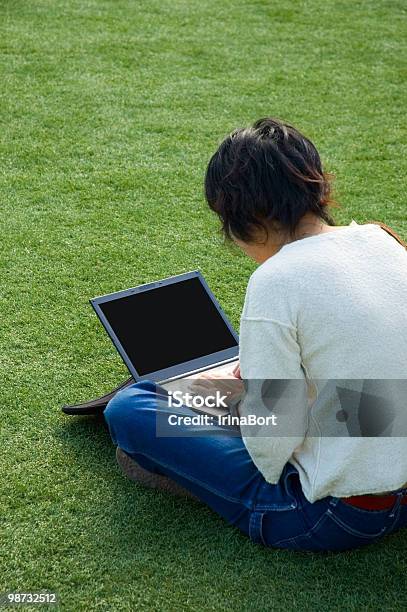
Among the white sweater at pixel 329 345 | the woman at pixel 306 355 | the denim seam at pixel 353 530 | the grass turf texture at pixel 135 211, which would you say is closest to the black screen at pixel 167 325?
the grass turf texture at pixel 135 211

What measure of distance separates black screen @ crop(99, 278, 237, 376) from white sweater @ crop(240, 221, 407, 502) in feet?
1.97

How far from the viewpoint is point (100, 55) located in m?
5.66

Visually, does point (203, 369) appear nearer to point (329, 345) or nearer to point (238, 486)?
point (238, 486)

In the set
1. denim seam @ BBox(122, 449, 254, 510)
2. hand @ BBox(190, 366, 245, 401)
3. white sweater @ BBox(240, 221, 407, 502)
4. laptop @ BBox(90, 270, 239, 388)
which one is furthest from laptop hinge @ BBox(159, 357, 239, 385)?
white sweater @ BBox(240, 221, 407, 502)

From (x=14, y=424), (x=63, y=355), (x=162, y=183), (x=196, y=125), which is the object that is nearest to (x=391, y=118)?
(x=196, y=125)

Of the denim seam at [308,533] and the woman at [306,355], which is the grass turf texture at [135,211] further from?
the woman at [306,355]

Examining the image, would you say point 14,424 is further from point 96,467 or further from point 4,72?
point 4,72

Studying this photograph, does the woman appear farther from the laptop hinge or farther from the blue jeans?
the laptop hinge

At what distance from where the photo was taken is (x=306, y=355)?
214cm

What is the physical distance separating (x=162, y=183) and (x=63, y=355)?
138 cm

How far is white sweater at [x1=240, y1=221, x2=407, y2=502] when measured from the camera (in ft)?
6.86

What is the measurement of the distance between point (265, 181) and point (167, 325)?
775 mm

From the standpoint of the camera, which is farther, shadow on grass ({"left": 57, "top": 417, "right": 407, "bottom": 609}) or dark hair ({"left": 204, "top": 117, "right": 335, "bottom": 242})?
shadow on grass ({"left": 57, "top": 417, "right": 407, "bottom": 609})

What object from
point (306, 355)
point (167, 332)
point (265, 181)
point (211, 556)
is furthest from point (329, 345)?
point (167, 332)
